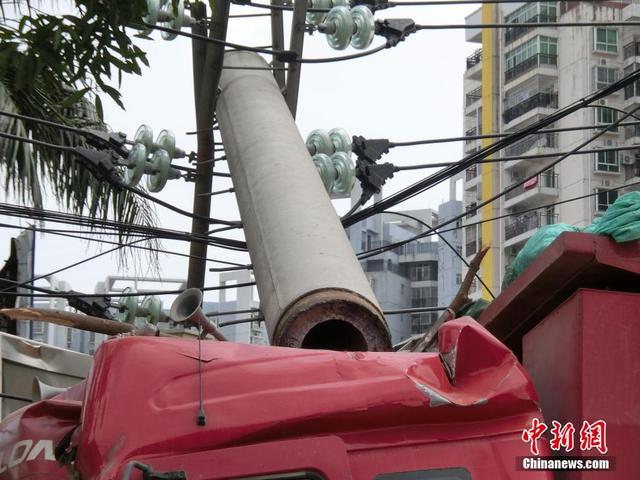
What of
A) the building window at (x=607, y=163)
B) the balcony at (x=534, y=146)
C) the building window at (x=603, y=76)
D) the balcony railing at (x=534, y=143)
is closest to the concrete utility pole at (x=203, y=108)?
the balcony at (x=534, y=146)

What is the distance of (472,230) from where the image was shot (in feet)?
235

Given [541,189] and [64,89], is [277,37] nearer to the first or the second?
[64,89]

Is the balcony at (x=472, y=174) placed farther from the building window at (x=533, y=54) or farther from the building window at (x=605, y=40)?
the building window at (x=605, y=40)

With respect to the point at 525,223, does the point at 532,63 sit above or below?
above

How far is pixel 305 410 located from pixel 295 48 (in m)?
6.36

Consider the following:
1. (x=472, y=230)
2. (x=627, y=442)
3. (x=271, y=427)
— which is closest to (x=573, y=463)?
(x=627, y=442)

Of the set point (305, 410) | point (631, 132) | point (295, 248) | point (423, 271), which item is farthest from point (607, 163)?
point (305, 410)

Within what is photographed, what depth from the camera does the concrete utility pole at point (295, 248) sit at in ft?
19.9

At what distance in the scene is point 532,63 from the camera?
63344mm

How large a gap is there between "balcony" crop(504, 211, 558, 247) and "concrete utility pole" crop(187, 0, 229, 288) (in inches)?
2043

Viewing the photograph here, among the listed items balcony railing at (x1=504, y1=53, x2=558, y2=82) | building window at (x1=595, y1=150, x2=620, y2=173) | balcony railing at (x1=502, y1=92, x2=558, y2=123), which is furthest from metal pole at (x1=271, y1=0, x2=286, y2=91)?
balcony railing at (x1=502, y1=92, x2=558, y2=123)

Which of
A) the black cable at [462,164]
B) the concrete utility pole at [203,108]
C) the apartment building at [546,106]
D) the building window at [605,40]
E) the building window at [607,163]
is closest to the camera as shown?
the concrete utility pole at [203,108]
